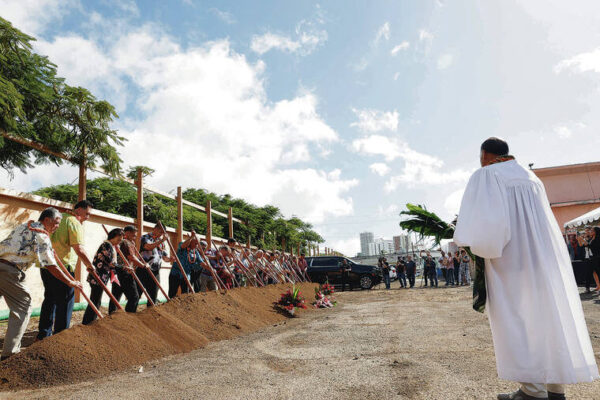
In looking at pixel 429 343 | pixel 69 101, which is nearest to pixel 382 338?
pixel 429 343

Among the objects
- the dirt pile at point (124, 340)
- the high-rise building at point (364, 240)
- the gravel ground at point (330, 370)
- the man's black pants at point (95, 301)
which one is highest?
the high-rise building at point (364, 240)

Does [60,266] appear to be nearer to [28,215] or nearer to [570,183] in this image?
[28,215]

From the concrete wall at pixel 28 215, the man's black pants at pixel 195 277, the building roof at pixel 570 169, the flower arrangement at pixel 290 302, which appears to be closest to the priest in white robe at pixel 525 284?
the concrete wall at pixel 28 215

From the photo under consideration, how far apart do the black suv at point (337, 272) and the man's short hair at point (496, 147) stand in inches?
651

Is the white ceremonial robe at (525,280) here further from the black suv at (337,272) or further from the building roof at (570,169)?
the building roof at (570,169)

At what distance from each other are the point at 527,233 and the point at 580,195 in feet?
96.1

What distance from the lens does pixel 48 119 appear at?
26.3 ft

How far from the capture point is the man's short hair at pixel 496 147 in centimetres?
295

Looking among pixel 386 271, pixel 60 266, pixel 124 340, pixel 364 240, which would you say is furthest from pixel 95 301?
pixel 364 240

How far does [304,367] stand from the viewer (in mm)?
3947

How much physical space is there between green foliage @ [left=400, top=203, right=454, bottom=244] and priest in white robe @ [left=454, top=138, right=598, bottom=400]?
4394mm

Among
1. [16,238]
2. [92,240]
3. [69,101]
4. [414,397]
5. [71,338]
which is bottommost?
[414,397]

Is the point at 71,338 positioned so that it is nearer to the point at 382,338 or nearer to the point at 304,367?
the point at 304,367

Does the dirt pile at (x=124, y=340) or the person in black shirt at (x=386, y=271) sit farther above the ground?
the person in black shirt at (x=386, y=271)
